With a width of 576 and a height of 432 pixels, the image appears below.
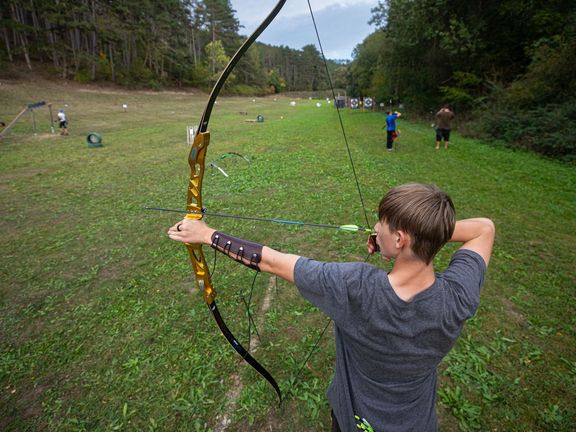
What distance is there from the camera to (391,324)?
975 mm

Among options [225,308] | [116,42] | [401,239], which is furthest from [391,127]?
[116,42]

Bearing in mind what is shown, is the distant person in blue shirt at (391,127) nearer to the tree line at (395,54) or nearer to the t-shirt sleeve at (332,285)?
the tree line at (395,54)

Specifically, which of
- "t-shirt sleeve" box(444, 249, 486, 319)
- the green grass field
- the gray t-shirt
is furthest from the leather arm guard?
the green grass field

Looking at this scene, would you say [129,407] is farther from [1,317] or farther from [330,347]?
[1,317]

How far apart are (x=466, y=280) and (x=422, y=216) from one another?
0.34m

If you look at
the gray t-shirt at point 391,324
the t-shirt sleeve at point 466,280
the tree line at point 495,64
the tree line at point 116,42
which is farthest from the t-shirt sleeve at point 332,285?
the tree line at point 116,42

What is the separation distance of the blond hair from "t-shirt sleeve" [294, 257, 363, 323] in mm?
198

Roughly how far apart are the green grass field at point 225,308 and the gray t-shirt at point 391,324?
1.31m

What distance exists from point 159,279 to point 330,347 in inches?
92.0

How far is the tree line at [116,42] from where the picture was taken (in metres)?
29.9

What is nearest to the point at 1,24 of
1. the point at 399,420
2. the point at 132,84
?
the point at 132,84

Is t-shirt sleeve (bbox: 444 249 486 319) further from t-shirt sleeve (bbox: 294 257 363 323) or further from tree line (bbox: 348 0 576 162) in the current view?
tree line (bbox: 348 0 576 162)

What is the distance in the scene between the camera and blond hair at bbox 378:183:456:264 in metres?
0.94

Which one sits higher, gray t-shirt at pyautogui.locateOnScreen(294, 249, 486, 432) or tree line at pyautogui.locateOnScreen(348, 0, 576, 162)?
tree line at pyautogui.locateOnScreen(348, 0, 576, 162)
